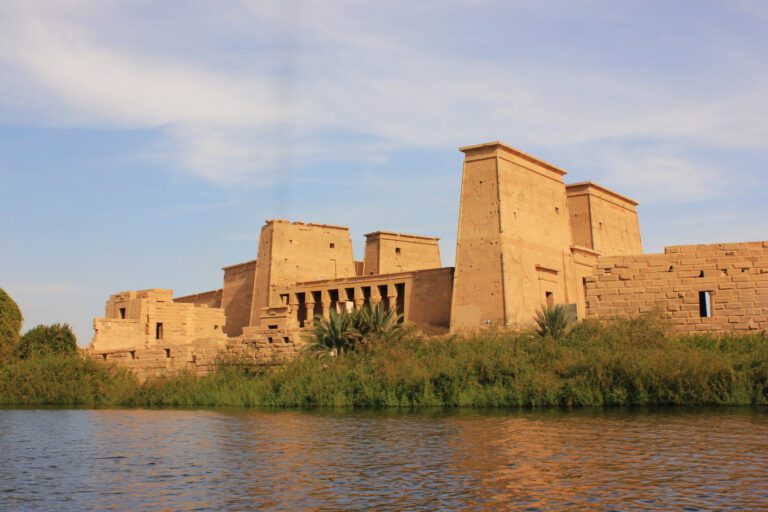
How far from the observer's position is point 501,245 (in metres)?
28.3

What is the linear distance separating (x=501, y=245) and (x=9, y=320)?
18.9 meters

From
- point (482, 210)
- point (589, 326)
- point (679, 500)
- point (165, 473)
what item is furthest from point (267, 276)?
point (679, 500)

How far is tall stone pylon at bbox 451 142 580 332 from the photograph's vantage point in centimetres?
2827

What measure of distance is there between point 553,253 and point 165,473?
23106mm

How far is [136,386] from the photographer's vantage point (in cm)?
2392

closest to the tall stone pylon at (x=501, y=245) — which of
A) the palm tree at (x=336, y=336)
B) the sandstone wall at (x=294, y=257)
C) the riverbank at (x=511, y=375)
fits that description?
the riverbank at (x=511, y=375)

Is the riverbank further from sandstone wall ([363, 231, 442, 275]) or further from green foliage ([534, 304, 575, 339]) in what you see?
sandstone wall ([363, 231, 442, 275])

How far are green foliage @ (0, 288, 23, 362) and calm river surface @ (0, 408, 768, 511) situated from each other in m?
19.5

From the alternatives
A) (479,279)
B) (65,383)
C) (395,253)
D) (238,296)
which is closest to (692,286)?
(479,279)

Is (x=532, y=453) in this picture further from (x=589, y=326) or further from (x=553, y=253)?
(x=553, y=253)

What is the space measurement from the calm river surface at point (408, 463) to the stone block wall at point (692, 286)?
4.79 meters

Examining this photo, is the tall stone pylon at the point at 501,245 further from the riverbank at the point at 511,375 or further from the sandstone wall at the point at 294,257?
the sandstone wall at the point at 294,257

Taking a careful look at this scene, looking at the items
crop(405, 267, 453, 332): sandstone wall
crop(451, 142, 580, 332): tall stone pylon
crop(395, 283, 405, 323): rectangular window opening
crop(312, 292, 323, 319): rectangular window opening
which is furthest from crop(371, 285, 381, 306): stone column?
crop(451, 142, 580, 332): tall stone pylon

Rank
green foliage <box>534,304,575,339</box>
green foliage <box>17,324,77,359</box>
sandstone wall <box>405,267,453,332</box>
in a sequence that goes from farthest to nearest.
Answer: sandstone wall <box>405,267,453,332</box>
green foliage <box>17,324,77,359</box>
green foliage <box>534,304,575,339</box>
